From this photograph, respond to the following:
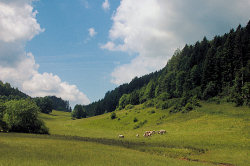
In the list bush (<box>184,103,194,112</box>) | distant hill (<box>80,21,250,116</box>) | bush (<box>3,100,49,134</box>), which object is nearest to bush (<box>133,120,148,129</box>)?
distant hill (<box>80,21,250,116</box>)

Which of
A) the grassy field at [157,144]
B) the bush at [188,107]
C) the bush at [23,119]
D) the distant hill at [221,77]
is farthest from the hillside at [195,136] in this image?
the bush at [23,119]

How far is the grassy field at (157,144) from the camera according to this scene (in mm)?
26719

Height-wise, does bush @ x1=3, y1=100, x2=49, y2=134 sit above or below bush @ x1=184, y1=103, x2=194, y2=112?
below

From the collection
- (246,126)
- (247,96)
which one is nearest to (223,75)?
(247,96)

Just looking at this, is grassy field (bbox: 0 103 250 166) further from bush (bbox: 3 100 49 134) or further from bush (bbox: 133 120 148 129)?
bush (bbox: 3 100 49 134)

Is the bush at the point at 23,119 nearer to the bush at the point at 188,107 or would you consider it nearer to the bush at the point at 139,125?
the bush at the point at 139,125

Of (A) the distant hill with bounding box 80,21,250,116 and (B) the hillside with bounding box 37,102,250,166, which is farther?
(A) the distant hill with bounding box 80,21,250,116

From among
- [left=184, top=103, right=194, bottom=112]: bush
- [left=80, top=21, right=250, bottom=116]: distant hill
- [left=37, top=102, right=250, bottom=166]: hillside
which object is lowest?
[left=37, top=102, right=250, bottom=166]: hillside

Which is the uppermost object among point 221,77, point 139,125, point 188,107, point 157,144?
point 221,77

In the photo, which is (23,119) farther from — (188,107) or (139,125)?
(188,107)

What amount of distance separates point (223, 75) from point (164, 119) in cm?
3662

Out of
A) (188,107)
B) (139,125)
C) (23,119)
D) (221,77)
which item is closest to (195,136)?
(188,107)

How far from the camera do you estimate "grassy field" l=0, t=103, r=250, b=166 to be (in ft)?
87.7

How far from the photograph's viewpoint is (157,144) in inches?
1852
